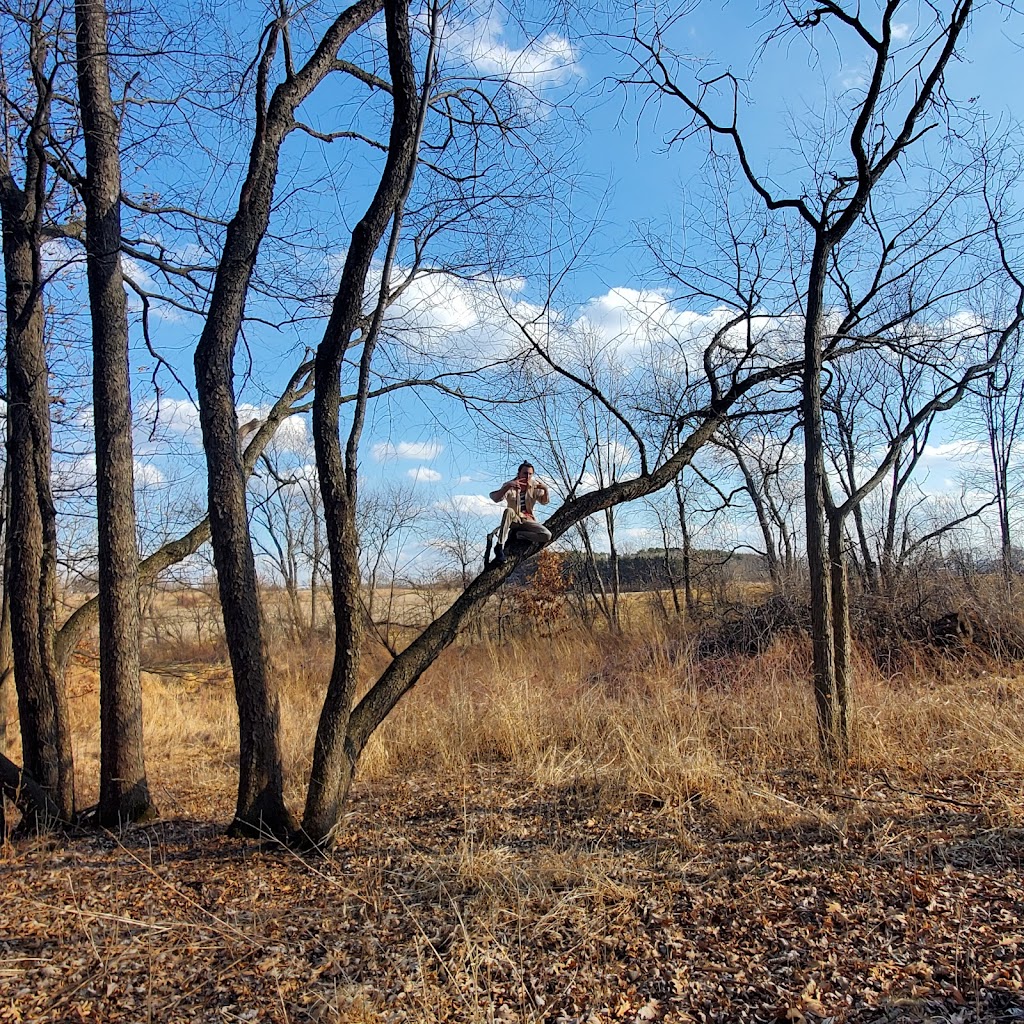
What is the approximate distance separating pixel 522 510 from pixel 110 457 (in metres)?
3.19

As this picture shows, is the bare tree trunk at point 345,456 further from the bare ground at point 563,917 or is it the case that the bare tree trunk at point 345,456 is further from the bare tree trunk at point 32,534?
the bare tree trunk at point 32,534

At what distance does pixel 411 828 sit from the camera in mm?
5148

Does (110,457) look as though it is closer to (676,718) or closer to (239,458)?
(239,458)

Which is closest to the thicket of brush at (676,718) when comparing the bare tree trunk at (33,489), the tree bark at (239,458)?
the bare tree trunk at (33,489)

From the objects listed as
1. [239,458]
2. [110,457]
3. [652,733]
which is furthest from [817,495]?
[110,457]

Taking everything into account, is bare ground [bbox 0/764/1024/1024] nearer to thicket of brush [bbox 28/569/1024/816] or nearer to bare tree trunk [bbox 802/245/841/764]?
thicket of brush [bbox 28/569/1024/816]

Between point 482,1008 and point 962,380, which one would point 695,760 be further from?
point 962,380

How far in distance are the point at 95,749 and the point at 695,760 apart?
9241mm

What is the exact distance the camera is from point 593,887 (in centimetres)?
387

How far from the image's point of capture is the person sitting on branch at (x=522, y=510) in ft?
16.4

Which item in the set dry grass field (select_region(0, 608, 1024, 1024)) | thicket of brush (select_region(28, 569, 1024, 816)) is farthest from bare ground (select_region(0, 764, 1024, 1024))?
thicket of brush (select_region(28, 569, 1024, 816))

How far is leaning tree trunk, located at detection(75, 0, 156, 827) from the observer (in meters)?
5.50

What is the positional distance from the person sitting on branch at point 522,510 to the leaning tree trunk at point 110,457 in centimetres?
291

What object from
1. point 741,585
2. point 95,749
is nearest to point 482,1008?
point 95,749
